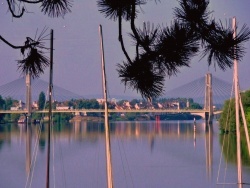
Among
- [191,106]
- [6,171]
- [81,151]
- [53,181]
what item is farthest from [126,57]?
[191,106]

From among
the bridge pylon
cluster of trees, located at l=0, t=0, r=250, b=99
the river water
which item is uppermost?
the bridge pylon

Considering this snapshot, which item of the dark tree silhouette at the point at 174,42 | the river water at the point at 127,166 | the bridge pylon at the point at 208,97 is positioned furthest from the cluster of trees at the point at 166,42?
the bridge pylon at the point at 208,97

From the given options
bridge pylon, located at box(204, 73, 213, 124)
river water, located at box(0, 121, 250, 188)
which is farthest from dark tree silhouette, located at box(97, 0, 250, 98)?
bridge pylon, located at box(204, 73, 213, 124)

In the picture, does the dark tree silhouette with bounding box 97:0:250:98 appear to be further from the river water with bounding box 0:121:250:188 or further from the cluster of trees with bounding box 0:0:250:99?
the river water with bounding box 0:121:250:188

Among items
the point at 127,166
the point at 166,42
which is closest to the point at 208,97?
the point at 127,166

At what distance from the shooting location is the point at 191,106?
53.2 m

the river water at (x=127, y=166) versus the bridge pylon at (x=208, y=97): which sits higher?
the bridge pylon at (x=208, y=97)

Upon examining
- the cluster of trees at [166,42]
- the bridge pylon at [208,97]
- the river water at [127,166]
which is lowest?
the river water at [127,166]

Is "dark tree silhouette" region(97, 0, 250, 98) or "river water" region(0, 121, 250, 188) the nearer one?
"dark tree silhouette" region(97, 0, 250, 98)

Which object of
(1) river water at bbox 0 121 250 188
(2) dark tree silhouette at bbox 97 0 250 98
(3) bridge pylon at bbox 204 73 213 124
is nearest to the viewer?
(2) dark tree silhouette at bbox 97 0 250 98

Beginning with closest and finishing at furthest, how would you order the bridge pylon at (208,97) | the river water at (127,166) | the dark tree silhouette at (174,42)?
the dark tree silhouette at (174,42), the river water at (127,166), the bridge pylon at (208,97)

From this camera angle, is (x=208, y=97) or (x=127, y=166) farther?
(x=208, y=97)

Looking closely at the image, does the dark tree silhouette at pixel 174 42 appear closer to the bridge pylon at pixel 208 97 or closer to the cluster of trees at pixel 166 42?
the cluster of trees at pixel 166 42

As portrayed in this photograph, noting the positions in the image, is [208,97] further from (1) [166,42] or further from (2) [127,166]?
(1) [166,42]
